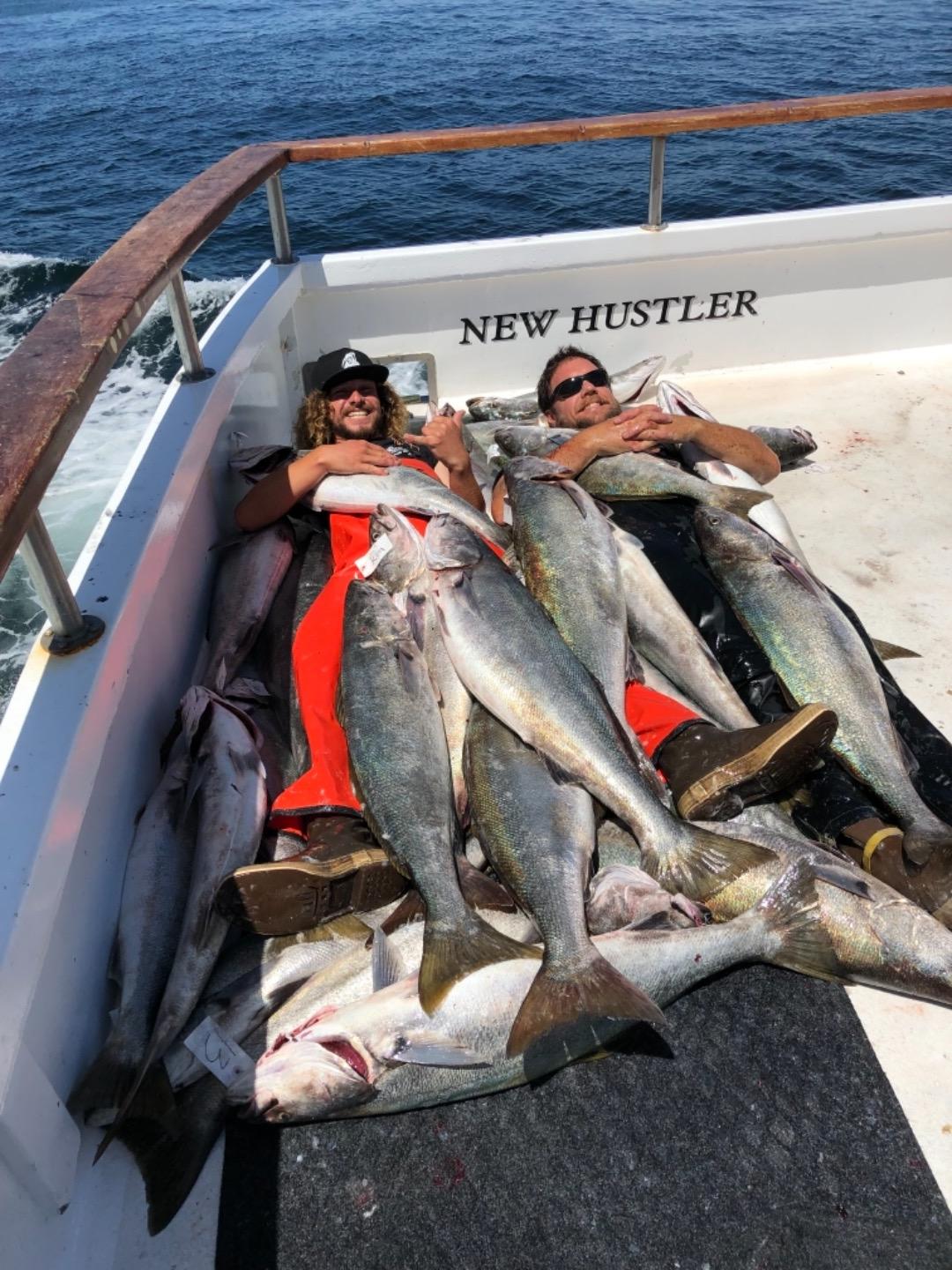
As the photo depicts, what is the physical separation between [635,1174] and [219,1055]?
959 mm

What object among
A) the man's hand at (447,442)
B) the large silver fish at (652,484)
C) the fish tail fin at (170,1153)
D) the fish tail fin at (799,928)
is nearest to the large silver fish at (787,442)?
the large silver fish at (652,484)

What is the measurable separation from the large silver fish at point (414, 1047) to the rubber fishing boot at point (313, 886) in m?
0.25

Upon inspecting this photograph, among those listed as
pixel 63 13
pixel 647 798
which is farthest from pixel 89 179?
pixel 63 13

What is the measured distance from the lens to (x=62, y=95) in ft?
74.0

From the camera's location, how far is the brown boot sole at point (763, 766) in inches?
93.7

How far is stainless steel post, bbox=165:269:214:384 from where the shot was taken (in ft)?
10.1

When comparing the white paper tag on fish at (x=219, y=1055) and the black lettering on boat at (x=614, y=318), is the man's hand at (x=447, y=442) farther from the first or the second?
the white paper tag on fish at (x=219, y=1055)

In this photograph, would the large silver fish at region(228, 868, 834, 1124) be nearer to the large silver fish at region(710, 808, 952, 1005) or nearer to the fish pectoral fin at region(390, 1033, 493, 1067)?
the fish pectoral fin at region(390, 1033, 493, 1067)

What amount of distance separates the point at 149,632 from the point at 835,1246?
234 centimetres

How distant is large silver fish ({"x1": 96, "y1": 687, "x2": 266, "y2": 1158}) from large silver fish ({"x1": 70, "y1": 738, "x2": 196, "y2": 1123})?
0.03m

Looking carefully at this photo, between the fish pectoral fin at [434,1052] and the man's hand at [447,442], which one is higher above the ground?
the man's hand at [447,442]

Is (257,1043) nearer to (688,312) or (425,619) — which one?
(425,619)

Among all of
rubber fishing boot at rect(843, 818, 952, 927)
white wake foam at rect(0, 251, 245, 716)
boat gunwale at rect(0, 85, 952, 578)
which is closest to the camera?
boat gunwale at rect(0, 85, 952, 578)

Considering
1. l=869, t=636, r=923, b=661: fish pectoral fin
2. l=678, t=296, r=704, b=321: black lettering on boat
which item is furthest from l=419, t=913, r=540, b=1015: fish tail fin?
l=678, t=296, r=704, b=321: black lettering on boat
